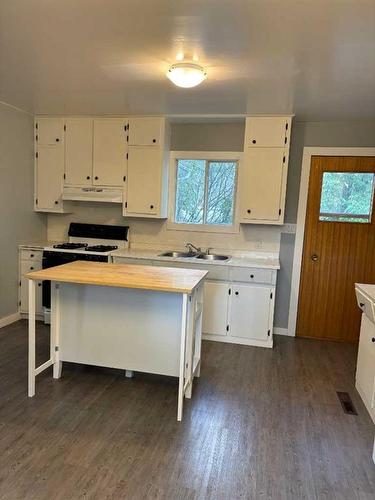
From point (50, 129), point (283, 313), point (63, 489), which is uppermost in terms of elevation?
point (50, 129)

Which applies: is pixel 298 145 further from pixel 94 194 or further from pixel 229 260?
pixel 94 194

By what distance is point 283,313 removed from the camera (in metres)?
4.26

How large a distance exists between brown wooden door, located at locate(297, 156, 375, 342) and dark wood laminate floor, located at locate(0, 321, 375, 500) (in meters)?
0.91

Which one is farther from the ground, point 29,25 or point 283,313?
point 29,25

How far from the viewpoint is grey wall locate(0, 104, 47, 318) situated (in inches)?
157

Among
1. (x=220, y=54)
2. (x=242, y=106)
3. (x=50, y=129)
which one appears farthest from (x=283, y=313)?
(x=50, y=129)

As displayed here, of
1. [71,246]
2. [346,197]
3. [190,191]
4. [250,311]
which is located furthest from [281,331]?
[71,246]

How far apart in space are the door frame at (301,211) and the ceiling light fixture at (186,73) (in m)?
1.96

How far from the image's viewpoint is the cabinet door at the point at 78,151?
167 inches

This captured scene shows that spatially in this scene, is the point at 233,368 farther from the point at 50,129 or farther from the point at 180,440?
the point at 50,129

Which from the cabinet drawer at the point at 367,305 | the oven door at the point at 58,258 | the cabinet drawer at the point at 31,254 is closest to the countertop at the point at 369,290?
the cabinet drawer at the point at 367,305

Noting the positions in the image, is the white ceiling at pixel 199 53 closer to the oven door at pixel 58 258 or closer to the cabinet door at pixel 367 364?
the oven door at pixel 58 258

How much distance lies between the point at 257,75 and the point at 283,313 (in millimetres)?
2647

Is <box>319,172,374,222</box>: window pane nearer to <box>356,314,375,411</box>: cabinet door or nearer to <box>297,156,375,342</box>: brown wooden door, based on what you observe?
<box>297,156,375,342</box>: brown wooden door
